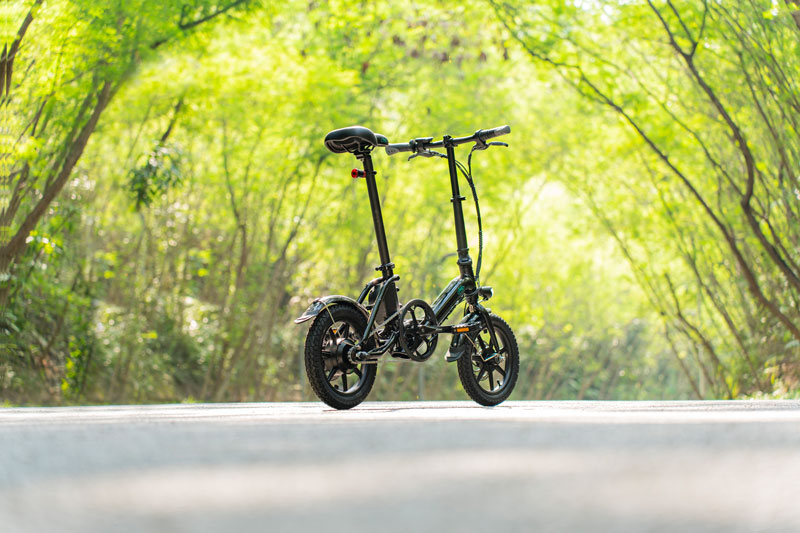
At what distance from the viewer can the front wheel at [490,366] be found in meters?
5.20

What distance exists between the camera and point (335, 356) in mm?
4598

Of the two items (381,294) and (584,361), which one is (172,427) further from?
(584,361)

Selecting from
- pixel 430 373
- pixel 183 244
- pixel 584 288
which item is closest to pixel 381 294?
pixel 183 244

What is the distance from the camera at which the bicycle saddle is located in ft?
15.7

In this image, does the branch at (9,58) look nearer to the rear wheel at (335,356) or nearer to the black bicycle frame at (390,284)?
the black bicycle frame at (390,284)

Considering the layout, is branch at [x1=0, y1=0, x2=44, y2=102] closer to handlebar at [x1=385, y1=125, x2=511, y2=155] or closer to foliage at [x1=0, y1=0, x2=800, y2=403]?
foliage at [x1=0, y1=0, x2=800, y2=403]

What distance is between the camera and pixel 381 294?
189 inches

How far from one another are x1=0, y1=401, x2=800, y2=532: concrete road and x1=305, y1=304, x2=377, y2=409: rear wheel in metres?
1.30

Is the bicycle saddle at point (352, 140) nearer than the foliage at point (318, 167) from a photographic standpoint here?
Yes

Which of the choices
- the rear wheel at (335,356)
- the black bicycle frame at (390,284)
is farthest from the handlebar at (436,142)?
the rear wheel at (335,356)

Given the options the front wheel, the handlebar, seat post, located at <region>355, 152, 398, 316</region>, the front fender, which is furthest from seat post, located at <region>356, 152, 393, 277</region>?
the front wheel

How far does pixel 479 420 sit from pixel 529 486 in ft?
Result: 5.42

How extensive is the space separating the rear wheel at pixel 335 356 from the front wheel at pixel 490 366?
2.12 feet

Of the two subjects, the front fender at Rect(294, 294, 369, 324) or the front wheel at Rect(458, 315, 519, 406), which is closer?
the front fender at Rect(294, 294, 369, 324)
